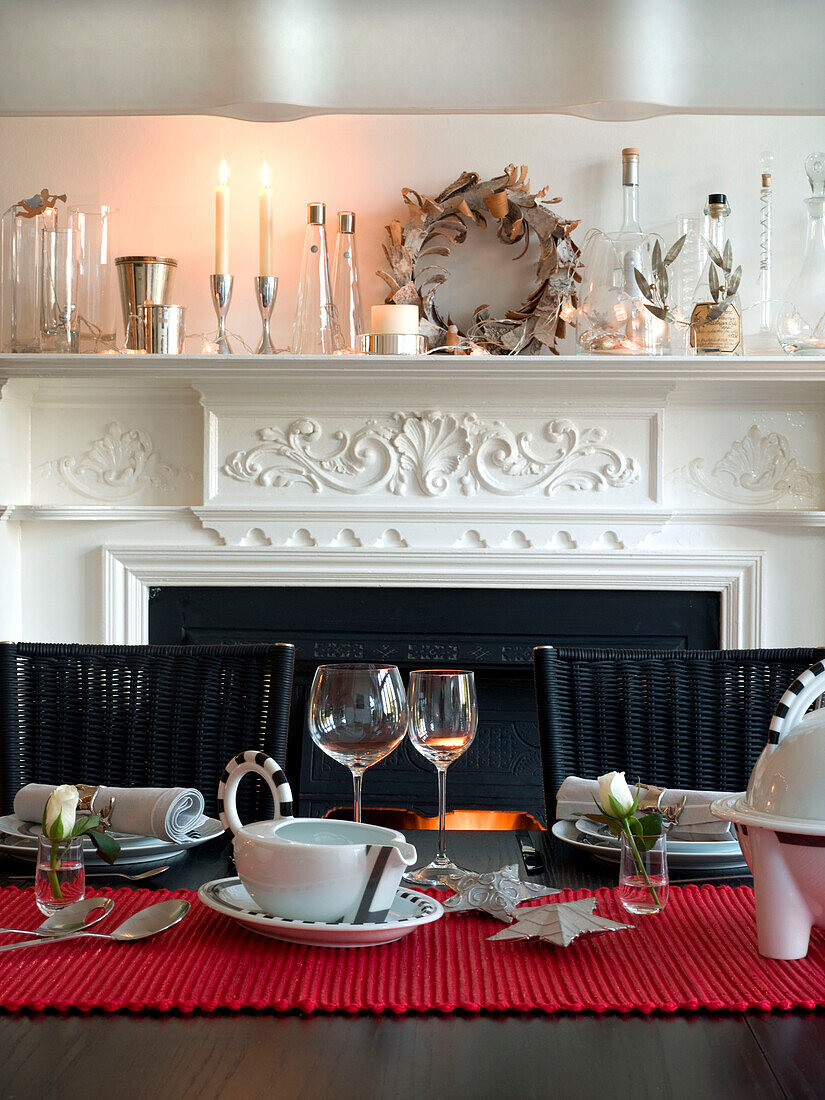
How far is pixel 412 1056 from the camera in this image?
1.94 feet

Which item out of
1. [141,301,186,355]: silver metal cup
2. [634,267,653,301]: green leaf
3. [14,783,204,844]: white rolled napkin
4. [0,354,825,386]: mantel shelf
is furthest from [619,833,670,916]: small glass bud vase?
[141,301,186,355]: silver metal cup

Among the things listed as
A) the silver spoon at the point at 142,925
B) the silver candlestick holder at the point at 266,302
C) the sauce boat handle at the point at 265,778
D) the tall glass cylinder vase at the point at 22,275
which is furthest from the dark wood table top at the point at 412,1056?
the tall glass cylinder vase at the point at 22,275

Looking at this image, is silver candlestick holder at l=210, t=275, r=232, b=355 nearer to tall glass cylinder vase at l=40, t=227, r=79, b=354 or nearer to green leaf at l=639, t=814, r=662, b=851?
tall glass cylinder vase at l=40, t=227, r=79, b=354

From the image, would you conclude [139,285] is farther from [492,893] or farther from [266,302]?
[492,893]

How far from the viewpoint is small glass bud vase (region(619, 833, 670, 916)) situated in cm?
85

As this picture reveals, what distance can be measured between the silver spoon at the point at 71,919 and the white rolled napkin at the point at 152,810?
216 millimetres

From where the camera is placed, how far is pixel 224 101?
0.29m

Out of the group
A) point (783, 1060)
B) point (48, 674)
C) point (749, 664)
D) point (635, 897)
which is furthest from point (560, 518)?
point (783, 1060)

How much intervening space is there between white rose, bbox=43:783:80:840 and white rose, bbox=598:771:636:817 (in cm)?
39

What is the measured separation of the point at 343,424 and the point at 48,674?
1202 mm

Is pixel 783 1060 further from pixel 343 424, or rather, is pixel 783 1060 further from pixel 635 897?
pixel 343 424

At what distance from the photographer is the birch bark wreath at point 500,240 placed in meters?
2.54

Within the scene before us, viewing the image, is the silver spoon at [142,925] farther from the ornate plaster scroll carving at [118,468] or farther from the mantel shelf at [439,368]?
the ornate plaster scroll carving at [118,468]

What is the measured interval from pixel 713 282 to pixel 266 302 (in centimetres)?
98
